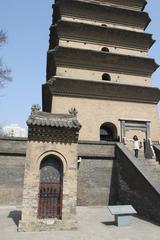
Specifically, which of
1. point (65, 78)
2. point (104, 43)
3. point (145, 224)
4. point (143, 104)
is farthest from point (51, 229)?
point (104, 43)

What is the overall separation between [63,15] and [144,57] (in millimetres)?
5918

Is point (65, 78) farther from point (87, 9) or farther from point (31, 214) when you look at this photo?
point (31, 214)

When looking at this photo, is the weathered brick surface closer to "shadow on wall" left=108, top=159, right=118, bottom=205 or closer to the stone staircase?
"shadow on wall" left=108, top=159, right=118, bottom=205

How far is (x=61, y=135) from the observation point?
900cm

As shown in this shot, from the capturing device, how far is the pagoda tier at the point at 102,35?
17.5 meters

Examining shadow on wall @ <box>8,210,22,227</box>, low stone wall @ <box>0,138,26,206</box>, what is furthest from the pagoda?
low stone wall @ <box>0,138,26,206</box>

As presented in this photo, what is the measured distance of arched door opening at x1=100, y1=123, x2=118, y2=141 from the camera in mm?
16750

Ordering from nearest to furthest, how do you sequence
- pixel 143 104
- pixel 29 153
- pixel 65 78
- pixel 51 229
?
pixel 51 229
pixel 29 153
pixel 65 78
pixel 143 104

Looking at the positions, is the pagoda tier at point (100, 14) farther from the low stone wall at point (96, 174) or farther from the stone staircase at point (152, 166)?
the stone staircase at point (152, 166)

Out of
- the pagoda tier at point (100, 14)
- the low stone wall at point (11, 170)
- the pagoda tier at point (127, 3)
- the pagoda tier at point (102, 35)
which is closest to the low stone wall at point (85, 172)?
the low stone wall at point (11, 170)

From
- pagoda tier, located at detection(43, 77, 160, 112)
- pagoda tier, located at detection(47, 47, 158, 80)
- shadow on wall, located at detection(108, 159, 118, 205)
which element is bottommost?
shadow on wall, located at detection(108, 159, 118, 205)

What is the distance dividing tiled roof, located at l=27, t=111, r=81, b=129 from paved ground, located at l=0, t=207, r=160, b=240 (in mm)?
3140

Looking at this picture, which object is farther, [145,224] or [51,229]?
[145,224]

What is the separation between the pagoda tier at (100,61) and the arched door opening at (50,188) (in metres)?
9.17
